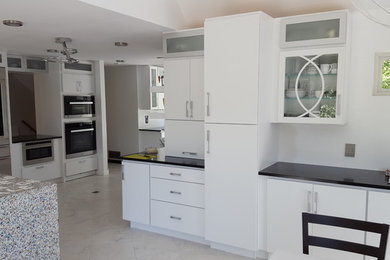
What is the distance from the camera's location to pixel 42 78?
19.5 feet

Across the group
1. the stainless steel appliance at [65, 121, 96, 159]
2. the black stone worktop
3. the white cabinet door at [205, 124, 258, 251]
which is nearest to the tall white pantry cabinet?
the white cabinet door at [205, 124, 258, 251]

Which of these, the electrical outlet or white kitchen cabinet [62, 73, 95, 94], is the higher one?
white kitchen cabinet [62, 73, 95, 94]

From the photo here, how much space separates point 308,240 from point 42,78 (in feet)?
18.3

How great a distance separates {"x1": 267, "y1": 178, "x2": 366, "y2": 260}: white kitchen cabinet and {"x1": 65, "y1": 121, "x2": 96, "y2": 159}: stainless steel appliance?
13.8 feet

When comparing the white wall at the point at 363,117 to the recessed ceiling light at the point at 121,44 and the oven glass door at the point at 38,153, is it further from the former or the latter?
the oven glass door at the point at 38,153

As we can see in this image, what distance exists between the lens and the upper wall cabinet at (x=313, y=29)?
9.22ft

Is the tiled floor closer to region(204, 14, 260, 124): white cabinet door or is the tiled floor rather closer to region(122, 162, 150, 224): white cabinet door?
region(122, 162, 150, 224): white cabinet door

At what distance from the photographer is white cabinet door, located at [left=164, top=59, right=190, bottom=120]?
141 inches

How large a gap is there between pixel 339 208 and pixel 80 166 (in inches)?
190

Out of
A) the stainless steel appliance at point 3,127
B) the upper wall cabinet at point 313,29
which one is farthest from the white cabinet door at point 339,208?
the stainless steel appliance at point 3,127

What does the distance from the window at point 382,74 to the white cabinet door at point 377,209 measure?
3.17ft

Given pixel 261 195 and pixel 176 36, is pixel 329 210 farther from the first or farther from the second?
pixel 176 36

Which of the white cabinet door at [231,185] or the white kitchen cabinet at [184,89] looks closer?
the white cabinet door at [231,185]

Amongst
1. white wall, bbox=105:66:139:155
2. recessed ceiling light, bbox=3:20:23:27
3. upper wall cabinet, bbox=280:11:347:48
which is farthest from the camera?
white wall, bbox=105:66:139:155
